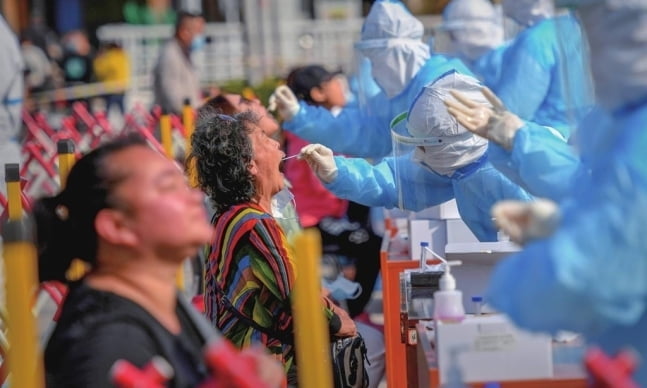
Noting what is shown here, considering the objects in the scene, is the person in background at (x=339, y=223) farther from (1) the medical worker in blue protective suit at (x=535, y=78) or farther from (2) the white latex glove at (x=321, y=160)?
(2) the white latex glove at (x=321, y=160)

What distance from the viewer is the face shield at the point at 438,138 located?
5023 millimetres

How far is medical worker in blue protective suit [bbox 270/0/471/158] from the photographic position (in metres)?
7.61

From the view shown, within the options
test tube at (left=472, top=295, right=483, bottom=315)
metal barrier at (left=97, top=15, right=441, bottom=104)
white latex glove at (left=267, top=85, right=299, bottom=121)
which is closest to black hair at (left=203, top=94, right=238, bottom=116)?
white latex glove at (left=267, top=85, right=299, bottom=121)

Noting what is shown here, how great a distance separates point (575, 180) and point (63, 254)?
1.15m

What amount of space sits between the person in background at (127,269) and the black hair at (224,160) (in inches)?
56.9

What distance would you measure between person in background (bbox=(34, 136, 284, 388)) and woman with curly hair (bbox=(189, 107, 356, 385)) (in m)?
1.26

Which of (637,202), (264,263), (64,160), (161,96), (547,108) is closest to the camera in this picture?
(637,202)

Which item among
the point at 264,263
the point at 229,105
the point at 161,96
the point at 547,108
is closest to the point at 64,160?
the point at 229,105

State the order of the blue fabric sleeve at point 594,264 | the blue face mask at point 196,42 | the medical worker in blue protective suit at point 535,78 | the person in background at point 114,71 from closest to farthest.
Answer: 1. the blue fabric sleeve at point 594,264
2. the medical worker in blue protective suit at point 535,78
3. the blue face mask at point 196,42
4. the person in background at point 114,71

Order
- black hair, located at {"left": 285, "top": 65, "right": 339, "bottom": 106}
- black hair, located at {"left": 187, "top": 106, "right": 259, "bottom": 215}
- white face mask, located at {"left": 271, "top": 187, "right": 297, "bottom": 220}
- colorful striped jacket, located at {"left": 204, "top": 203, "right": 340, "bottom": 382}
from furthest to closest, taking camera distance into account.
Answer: black hair, located at {"left": 285, "top": 65, "right": 339, "bottom": 106} < white face mask, located at {"left": 271, "top": 187, "right": 297, "bottom": 220} < black hair, located at {"left": 187, "top": 106, "right": 259, "bottom": 215} < colorful striped jacket, located at {"left": 204, "top": 203, "right": 340, "bottom": 382}

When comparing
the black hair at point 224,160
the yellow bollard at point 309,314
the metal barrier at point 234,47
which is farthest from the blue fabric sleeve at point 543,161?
the metal barrier at point 234,47

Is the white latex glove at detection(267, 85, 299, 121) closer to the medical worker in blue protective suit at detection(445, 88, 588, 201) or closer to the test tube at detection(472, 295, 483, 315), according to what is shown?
the test tube at detection(472, 295, 483, 315)

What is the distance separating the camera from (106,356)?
292cm

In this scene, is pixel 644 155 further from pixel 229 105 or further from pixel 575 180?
pixel 229 105
